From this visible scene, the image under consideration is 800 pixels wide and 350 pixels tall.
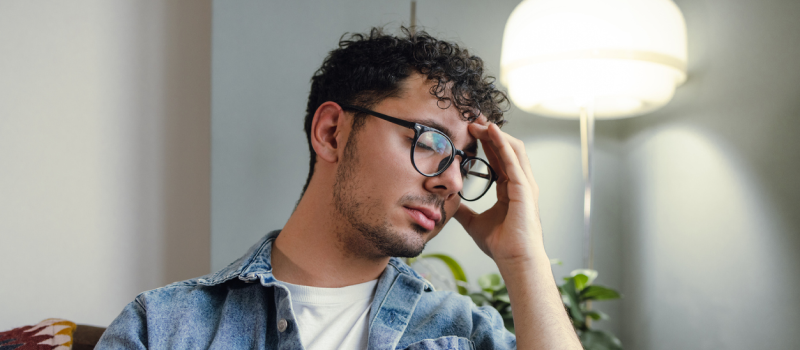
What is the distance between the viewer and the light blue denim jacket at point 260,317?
85cm

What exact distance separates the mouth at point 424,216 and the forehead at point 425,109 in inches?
5.9

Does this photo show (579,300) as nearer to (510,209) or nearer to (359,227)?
(510,209)

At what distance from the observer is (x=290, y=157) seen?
1622 millimetres

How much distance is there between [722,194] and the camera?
1526 millimetres

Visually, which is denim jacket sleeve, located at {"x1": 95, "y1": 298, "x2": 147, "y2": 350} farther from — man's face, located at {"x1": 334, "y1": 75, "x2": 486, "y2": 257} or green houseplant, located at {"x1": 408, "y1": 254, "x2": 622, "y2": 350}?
green houseplant, located at {"x1": 408, "y1": 254, "x2": 622, "y2": 350}

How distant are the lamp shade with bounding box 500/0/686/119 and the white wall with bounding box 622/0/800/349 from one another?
0.19m

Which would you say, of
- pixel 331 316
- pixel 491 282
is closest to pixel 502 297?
pixel 491 282

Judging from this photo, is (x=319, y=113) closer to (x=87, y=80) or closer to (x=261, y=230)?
(x=261, y=230)

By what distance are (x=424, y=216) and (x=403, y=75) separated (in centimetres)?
30

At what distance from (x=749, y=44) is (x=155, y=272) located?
1.96 meters

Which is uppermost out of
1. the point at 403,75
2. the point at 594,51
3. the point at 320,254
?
the point at 594,51

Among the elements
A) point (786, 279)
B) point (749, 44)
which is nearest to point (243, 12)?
point (749, 44)

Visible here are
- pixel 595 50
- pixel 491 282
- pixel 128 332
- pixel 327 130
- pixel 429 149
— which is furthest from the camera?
pixel 491 282

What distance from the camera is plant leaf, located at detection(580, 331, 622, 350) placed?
148 cm
